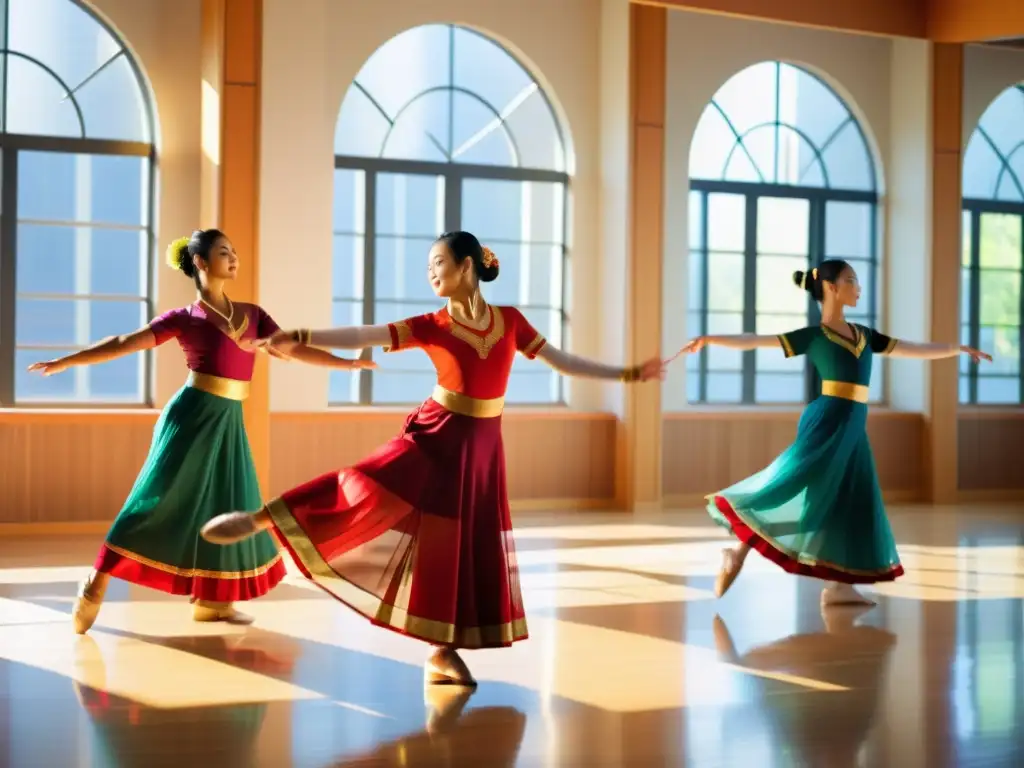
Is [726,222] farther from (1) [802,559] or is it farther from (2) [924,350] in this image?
(1) [802,559]

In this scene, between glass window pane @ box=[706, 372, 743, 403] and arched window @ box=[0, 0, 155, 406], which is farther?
glass window pane @ box=[706, 372, 743, 403]

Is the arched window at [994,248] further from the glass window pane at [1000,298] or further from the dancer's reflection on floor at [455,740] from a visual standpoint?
the dancer's reflection on floor at [455,740]

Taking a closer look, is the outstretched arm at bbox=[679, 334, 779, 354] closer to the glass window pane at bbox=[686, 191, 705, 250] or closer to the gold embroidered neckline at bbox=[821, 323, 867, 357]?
the gold embroidered neckline at bbox=[821, 323, 867, 357]

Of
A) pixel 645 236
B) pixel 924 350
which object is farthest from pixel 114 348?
pixel 645 236

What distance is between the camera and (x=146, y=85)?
7.04 meters

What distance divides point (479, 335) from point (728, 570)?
1.84 meters

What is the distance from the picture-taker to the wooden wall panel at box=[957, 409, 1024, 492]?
8.80m

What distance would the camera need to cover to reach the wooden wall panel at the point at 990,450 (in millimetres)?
8797

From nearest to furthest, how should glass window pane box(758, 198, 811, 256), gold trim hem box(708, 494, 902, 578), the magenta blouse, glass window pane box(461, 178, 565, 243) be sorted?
the magenta blouse
gold trim hem box(708, 494, 902, 578)
glass window pane box(461, 178, 565, 243)
glass window pane box(758, 198, 811, 256)

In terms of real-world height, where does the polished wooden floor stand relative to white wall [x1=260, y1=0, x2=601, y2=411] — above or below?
below

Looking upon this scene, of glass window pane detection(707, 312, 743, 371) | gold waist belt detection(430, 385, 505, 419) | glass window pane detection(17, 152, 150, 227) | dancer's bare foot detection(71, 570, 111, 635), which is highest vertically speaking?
glass window pane detection(17, 152, 150, 227)

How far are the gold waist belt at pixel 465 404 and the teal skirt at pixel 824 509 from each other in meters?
1.53

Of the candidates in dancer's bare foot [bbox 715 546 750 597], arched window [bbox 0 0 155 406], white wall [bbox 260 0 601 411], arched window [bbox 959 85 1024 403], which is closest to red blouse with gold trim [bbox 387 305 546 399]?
dancer's bare foot [bbox 715 546 750 597]

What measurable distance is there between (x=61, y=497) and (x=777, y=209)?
498cm
